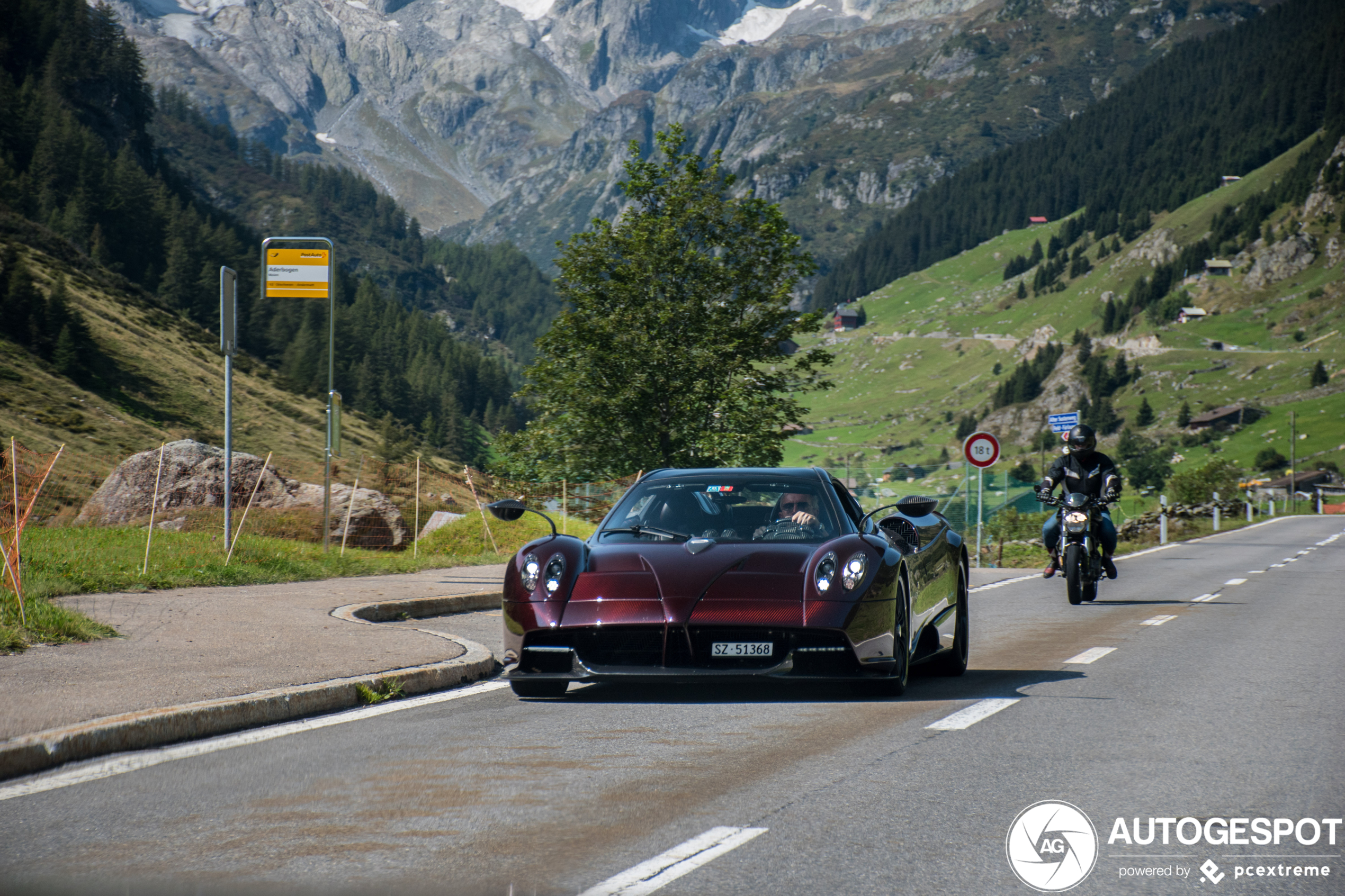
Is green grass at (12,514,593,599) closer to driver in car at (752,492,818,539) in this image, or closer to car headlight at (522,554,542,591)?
car headlight at (522,554,542,591)

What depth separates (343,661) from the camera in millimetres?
8258

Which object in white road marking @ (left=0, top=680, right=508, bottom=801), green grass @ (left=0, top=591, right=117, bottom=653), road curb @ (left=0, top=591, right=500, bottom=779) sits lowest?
white road marking @ (left=0, top=680, right=508, bottom=801)

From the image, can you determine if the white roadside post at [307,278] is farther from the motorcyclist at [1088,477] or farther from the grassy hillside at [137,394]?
the grassy hillside at [137,394]

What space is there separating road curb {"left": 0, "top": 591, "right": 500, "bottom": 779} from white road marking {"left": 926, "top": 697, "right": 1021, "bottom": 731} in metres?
3.25

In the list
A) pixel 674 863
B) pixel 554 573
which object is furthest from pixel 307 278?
pixel 674 863

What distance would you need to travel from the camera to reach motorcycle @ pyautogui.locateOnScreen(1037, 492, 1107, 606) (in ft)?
49.9

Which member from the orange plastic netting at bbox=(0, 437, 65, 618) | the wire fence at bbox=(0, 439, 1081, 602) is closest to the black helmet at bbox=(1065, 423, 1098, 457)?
the wire fence at bbox=(0, 439, 1081, 602)

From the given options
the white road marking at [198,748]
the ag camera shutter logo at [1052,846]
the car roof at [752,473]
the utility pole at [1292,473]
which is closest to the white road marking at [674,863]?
the ag camera shutter logo at [1052,846]

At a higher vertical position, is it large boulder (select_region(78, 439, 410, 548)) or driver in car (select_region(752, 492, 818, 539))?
large boulder (select_region(78, 439, 410, 548))

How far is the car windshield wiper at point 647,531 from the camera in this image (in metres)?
7.42

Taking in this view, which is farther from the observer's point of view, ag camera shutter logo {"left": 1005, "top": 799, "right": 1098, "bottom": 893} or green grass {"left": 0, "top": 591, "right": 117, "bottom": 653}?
green grass {"left": 0, "top": 591, "right": 117, "bottom": 653}

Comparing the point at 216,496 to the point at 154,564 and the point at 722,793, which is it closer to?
the point at 154,564

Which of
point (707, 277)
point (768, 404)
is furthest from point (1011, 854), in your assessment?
point (707, 277)

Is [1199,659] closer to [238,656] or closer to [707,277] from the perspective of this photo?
[238,656]
